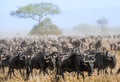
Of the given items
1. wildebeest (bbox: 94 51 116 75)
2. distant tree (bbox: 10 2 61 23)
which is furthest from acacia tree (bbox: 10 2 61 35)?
wildebeest (bbox: 94 51 116 75)

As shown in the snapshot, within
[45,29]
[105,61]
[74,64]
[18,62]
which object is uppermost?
[74,64]

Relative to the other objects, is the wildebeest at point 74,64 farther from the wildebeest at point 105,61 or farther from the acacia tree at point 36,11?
the acacia tree at point 36,11

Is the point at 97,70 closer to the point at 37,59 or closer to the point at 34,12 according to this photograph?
the point at 37,59

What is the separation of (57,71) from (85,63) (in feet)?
4.48

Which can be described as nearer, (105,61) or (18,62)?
(18,62)

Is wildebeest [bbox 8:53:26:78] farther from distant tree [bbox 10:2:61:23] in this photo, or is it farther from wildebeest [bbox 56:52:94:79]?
distant tree [bbox 10:2:61:23]

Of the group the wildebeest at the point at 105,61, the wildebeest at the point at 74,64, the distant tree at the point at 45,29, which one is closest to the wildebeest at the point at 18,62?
the wildebeest at the point at 74,64

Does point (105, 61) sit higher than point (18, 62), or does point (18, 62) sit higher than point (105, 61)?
point (18, 62)

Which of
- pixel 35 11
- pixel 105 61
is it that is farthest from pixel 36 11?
pixel 105 61

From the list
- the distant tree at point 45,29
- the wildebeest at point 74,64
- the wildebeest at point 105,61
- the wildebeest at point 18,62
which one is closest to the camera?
the wildebeest at point 74,64

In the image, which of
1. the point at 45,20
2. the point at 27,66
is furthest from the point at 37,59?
the point at 45,20

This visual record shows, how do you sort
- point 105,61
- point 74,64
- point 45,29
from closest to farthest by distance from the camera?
point 74,64 → point 105,61 → point 45,29

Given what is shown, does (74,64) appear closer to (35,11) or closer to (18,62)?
(18,62)

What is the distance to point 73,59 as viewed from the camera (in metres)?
14.9
